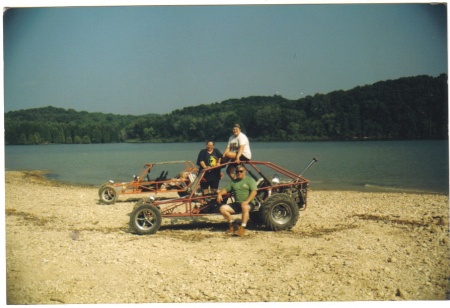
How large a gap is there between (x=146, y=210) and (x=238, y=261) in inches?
92.9

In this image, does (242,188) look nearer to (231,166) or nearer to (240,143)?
(231,166)

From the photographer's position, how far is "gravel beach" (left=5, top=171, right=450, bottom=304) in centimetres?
521

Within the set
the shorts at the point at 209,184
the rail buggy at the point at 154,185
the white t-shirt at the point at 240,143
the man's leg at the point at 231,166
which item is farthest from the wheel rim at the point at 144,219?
the rail buggy at the point at 154,185

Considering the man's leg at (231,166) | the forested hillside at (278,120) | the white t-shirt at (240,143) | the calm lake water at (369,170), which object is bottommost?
the calm lake water at (369,170)

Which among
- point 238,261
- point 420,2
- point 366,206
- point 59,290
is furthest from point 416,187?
point 59,290

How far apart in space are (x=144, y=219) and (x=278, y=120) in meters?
30.5

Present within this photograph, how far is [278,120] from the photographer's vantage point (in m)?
37.1

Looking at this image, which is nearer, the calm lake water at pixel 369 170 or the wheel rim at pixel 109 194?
the wheel rim at pixel 109 194

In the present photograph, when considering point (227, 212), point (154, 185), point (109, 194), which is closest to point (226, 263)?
point (227, 212)

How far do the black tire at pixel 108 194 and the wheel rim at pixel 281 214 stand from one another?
6.09 m

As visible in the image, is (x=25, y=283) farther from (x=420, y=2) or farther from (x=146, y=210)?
(x=420, y=2)

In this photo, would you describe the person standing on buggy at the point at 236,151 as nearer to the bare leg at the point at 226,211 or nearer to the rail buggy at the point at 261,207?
the rail buggy at the point at 261,207

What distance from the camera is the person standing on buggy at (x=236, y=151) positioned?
7753 millimetres

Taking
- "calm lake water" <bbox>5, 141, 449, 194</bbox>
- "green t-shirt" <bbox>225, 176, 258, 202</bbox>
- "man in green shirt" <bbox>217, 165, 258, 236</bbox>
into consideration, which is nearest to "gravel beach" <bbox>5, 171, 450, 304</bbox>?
"man in green shirt" <bbox>217, 165, 258, 236</bbox>
